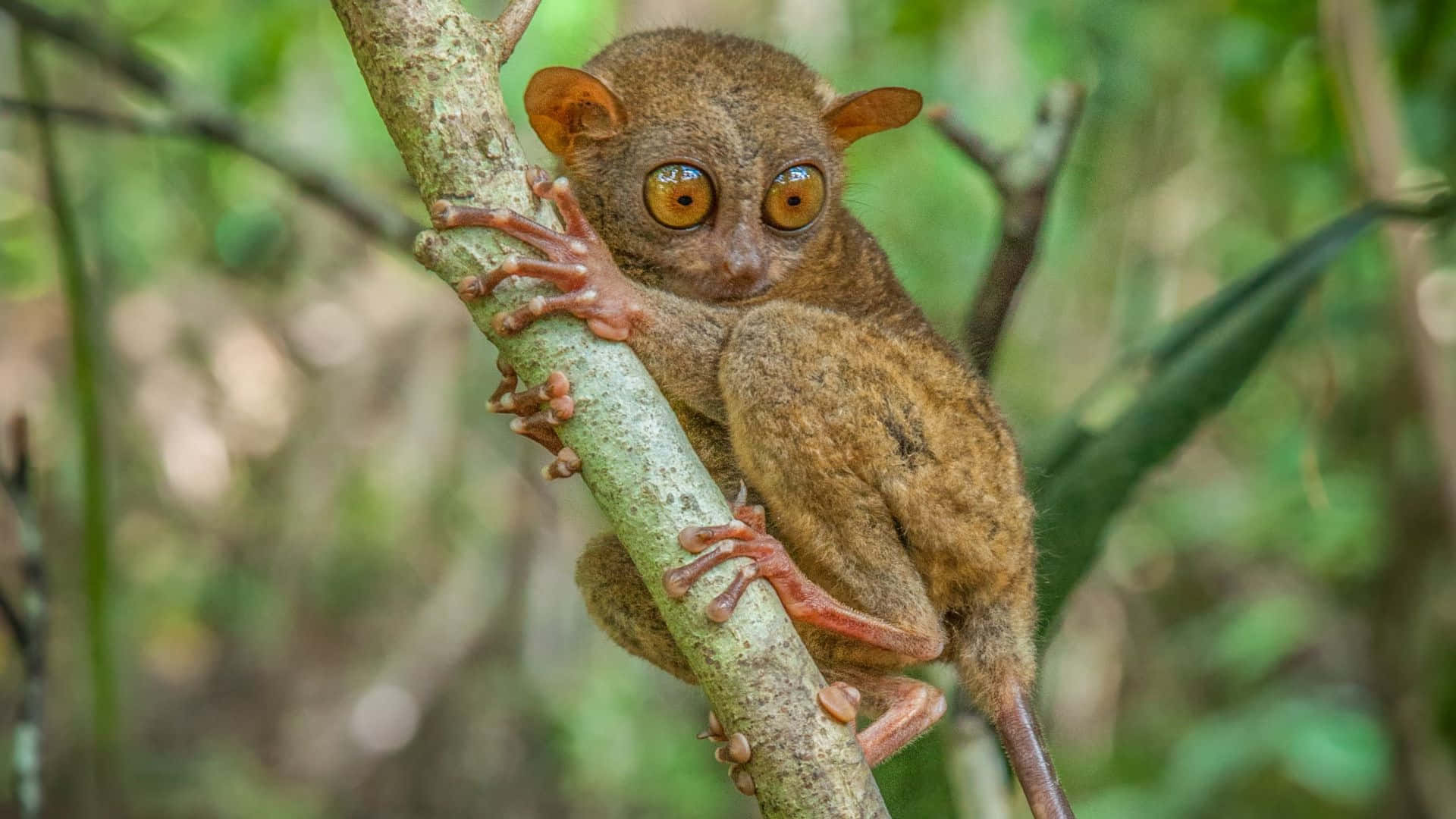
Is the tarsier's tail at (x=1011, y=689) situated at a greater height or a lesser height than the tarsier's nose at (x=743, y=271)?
lesser

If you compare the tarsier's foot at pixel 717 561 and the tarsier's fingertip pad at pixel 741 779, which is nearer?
the tarsier's foot at pixel 717 561

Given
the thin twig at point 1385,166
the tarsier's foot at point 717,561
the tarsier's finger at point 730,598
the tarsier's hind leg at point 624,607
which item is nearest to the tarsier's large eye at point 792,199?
the tarsier's hind leg at point 624,607

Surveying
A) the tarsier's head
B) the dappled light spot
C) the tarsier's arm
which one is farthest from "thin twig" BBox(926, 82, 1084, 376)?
the dappled light spot

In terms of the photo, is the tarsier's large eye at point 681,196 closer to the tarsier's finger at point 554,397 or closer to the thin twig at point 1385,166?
the tarsier's finger at point 554,397

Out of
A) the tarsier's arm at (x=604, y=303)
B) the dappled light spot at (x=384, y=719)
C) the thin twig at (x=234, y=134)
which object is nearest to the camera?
the tarsier's arm at (x=604, y=303)

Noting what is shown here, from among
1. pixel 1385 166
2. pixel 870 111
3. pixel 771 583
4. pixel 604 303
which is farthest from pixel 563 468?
pixel 1385 166

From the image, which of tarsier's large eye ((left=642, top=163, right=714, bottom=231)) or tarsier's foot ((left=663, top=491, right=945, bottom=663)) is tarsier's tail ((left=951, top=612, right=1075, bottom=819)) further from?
tarsier's large eye ((left=642, top=163, right=714, bottom=231))

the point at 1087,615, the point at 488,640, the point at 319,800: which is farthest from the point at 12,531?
the point at 1087,615
